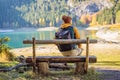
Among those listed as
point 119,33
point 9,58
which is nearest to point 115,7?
point 119,33

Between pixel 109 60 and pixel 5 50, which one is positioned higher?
pixel 5 50

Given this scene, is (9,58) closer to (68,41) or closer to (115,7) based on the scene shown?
(68,41)

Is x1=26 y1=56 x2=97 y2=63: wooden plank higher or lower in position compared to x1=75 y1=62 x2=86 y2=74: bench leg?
higher

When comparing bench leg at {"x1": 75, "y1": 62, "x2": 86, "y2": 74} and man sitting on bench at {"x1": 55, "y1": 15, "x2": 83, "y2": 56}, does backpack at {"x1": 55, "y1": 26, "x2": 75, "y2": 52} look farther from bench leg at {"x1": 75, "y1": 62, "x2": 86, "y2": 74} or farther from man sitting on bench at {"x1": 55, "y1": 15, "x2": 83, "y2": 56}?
bench leg at {"x1": 75, "y1": 62, "x2": 86, "y2": 74}

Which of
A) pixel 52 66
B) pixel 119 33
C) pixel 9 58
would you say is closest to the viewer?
pixel 52 66

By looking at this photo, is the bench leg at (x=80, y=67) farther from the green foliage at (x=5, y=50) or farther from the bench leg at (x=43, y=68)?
the green foliage at (x=5, y=50)

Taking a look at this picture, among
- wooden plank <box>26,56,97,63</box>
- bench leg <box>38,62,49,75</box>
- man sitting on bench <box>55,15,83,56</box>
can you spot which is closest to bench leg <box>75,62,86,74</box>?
wooden plank <box>26,56,97,63</box>

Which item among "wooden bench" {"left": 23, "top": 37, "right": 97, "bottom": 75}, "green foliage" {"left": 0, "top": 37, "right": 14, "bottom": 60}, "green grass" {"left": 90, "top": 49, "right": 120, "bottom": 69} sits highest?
"wooden bench" {"left": 23, "top": 37, "right": 97, "bottom": 75}

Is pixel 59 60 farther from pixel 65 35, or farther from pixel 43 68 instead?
pixel 65 35

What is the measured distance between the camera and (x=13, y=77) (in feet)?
36.3

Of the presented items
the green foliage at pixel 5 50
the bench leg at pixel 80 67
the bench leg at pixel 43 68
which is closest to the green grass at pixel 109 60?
the bench leg at pixel 80 67

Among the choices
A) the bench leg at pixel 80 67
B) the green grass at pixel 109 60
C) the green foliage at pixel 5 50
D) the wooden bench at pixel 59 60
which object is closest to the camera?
the wooden bench at pixel 59 60

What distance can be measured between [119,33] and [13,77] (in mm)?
54620

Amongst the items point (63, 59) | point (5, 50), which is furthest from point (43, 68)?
point (5, 50)
